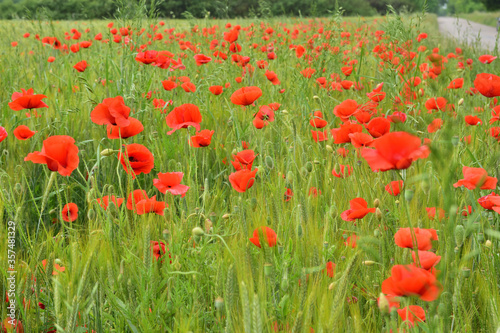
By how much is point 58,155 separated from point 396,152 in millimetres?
836

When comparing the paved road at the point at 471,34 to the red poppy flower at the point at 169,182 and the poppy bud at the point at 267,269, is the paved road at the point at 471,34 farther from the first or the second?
the poppy bud at the point at 267,269

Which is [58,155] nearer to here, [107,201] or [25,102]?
[107,201]

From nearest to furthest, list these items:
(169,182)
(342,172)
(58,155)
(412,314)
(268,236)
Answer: (412,314), (268,236), (58,155), (169,182), (342,172)

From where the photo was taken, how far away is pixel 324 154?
1.86 meters

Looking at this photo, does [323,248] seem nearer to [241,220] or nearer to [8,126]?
[241,220]

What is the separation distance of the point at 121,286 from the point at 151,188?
0.84 meters

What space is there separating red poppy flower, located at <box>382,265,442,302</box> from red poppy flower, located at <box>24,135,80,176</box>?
0.83 meters

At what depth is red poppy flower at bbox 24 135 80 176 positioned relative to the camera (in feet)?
3.56

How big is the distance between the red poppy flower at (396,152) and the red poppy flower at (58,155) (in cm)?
76

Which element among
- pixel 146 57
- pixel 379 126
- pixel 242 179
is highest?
pixel 146 57

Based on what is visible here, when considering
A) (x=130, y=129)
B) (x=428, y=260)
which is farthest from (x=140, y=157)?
(x=428, y=260)

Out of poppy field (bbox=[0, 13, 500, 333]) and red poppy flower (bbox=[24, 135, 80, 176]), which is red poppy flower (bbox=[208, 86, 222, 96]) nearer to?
poppy field (bbox=[0, 13, 500, 333])

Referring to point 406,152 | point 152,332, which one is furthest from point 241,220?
point 406,152

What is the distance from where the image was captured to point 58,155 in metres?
1.10
